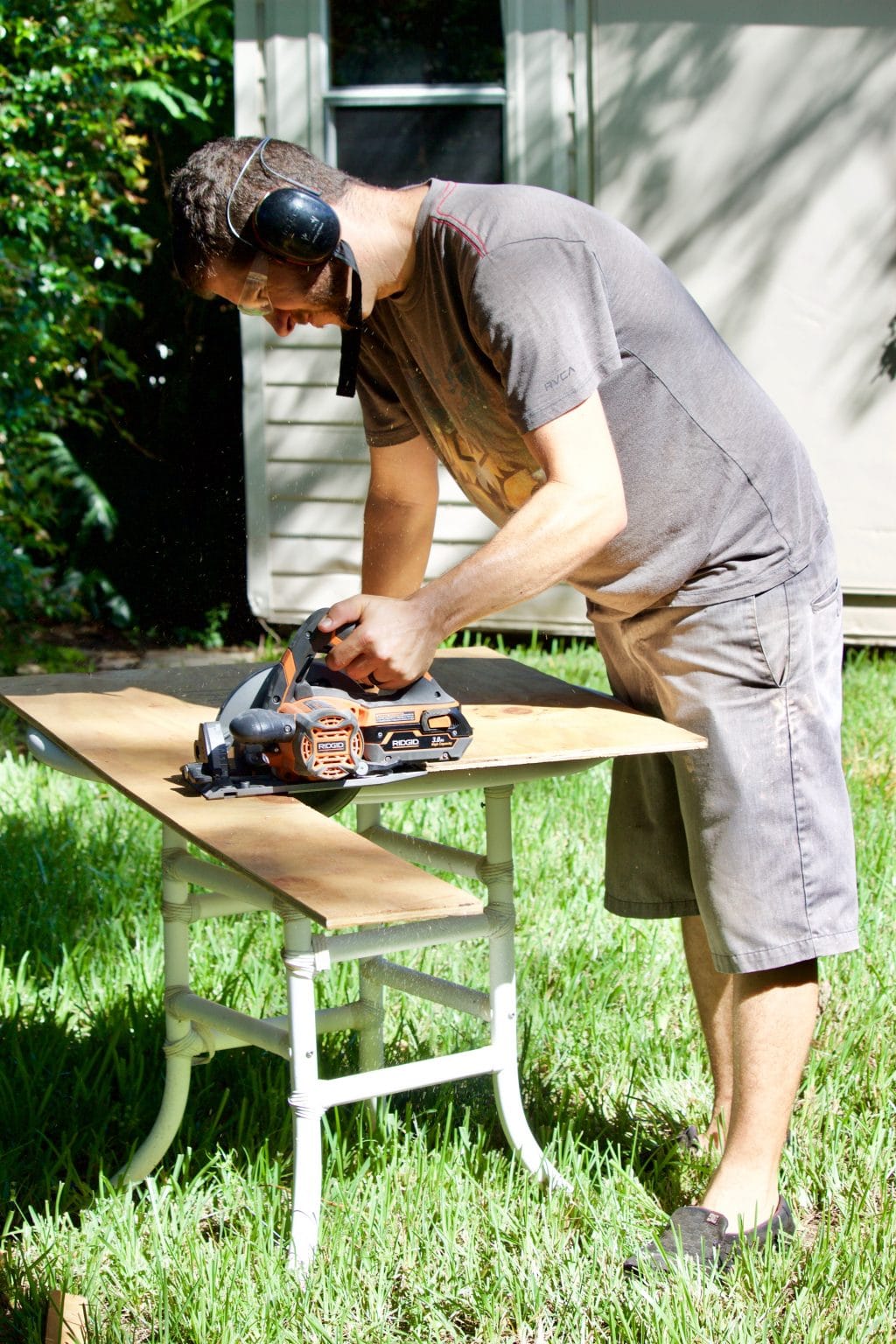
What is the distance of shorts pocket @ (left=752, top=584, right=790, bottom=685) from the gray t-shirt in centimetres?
3

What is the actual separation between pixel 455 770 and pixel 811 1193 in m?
1.19

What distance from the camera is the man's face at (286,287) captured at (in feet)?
7.63

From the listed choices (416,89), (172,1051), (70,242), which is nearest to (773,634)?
(172,1051)

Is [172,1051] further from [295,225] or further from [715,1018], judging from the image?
[295,225]

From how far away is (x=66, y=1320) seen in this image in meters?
2.33

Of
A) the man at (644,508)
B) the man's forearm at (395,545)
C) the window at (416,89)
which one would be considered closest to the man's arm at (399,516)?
the man's forearm at (395,545)

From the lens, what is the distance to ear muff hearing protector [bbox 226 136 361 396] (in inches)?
87.1

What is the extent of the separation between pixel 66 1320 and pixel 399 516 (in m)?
1.59

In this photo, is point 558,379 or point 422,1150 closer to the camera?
point 558,379

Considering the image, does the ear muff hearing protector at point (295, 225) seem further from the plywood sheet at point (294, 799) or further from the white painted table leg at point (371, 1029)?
the white painted table leg at point (371, 1029)

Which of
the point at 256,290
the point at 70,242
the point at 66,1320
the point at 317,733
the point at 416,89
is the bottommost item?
the point at 66,1320

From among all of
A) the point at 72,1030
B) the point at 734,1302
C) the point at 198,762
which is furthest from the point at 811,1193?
the point at 72,1030

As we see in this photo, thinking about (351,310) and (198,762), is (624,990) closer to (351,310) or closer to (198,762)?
(198,762)

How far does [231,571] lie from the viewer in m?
8.49
